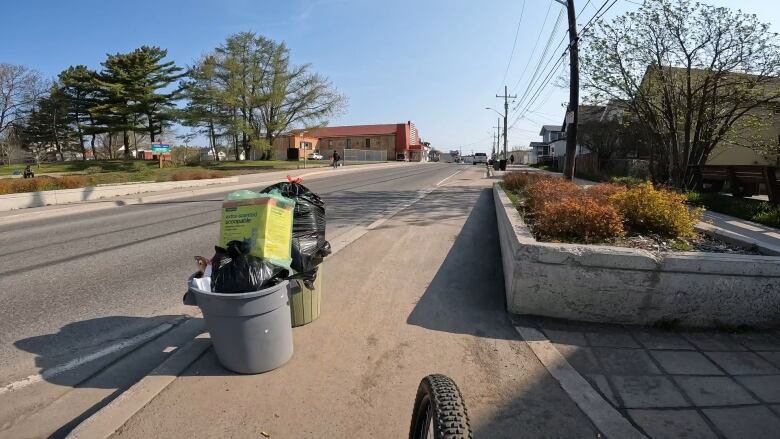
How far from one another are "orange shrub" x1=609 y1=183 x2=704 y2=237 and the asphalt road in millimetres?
5170

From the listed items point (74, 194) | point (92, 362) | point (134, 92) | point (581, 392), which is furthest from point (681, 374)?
→ point (134, 92)

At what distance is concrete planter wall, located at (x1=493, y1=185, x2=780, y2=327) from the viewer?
410 centimetres

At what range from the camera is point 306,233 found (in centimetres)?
404

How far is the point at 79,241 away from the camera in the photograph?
8703 mm

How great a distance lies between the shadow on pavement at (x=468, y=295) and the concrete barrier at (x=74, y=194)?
47.0 feet

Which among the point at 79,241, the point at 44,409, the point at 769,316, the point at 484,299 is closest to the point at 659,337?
the point at 769,316

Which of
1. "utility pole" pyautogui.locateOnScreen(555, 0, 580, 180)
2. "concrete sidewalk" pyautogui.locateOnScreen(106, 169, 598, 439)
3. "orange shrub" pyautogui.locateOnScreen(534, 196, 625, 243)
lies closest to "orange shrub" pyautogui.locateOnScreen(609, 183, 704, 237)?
"orange shrub" pyautogui.locateOnScreen(534, 196, 625, 243)

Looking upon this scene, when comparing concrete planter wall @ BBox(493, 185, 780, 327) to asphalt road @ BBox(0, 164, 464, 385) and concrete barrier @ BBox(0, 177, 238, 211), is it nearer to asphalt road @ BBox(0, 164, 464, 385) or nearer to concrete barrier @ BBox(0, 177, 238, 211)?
asphalt road @ BBox(0, 164, 464, 385)

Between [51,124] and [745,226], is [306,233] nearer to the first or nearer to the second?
[745,226]

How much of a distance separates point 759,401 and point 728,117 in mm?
12084

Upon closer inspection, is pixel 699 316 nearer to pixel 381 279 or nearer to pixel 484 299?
pixel 484 299

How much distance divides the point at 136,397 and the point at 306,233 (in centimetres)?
179

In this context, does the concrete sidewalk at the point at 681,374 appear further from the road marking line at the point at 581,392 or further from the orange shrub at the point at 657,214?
the orange shrub at the point at 657,214

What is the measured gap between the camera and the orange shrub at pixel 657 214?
5.58 metres
